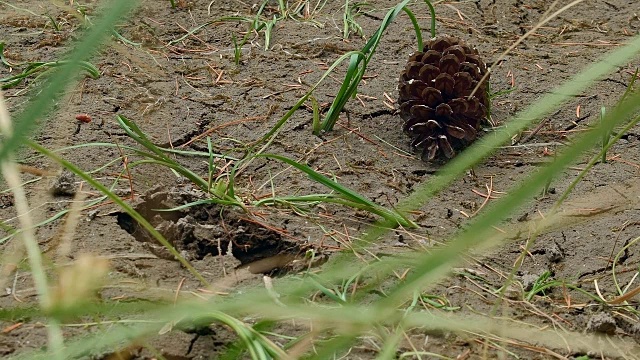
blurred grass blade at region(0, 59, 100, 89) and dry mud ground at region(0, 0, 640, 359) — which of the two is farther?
blurred grass blade at region(0, 59, 100, 89)

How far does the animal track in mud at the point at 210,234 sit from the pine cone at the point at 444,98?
0.64 metres

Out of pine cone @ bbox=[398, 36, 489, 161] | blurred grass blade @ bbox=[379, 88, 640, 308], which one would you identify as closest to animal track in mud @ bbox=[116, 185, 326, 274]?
pine cone @ bbox=[398, 36, 489, 161]

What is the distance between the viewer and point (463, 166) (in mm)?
972

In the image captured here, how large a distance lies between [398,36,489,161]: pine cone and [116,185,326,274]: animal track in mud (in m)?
0.64

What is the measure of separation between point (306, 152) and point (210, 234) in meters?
0.50

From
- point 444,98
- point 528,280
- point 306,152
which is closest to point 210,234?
point 306,152

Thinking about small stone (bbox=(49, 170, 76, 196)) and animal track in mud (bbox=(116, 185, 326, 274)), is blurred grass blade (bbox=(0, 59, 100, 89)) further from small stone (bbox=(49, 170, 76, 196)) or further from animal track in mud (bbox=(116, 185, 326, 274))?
animal track in mud (bbox=(116, 185, 326, 274))

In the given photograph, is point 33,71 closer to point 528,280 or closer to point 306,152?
point 306,152

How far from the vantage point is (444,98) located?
2146mm

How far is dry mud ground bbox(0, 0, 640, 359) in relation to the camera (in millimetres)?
1480

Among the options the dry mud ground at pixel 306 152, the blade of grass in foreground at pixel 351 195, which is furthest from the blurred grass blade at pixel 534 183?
the blade of grass in foreground at pixel 351 195

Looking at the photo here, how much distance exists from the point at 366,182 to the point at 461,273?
458 mm

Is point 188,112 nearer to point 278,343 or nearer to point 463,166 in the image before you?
point 278,343

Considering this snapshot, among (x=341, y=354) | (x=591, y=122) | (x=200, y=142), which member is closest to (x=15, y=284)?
(x=341, y=354)
